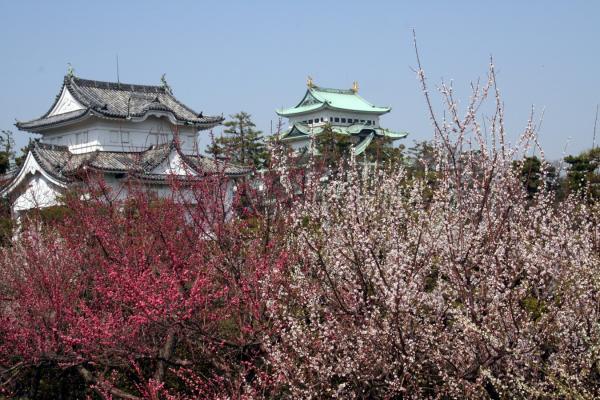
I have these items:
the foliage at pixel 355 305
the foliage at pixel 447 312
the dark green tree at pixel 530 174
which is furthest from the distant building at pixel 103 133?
the foliage at pixel 447 312

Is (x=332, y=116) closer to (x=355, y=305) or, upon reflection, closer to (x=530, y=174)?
(x=530, y=174)

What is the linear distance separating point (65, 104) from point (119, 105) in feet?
8.73

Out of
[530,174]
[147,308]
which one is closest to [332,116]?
[530,174]

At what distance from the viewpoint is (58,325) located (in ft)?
23.5

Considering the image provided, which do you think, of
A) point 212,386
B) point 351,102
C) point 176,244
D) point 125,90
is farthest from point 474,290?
point 351,102

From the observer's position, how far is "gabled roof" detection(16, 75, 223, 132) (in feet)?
A: 88.1

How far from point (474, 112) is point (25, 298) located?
510cm

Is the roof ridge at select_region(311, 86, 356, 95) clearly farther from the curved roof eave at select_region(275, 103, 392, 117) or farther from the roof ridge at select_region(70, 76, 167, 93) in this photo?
the roof ridge at select_region(70, 76, 167, 93)

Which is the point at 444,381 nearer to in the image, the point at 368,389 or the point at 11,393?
the point at 368,389

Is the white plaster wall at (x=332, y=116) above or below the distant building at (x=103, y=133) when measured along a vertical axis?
above

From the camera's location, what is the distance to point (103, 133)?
27.2 m

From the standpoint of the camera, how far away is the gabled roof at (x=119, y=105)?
26844 millimetres

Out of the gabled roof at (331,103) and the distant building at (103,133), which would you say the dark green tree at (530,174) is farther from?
the gabled roof at (331,103)

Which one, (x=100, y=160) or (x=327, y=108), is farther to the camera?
(x=327, y=108)
